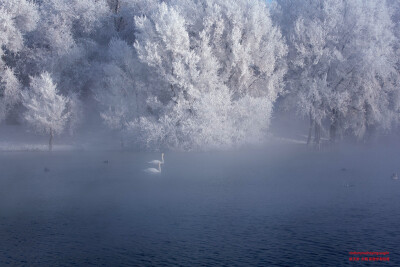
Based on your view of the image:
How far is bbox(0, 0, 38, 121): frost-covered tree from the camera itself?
163ft

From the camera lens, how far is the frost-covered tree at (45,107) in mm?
47906

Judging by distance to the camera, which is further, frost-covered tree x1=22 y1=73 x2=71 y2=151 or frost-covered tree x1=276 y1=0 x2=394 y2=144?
frost-covered tree x1=276 y1=0 x2=394 y2=144

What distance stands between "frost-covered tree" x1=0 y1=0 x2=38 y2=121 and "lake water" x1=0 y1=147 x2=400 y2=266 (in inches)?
482

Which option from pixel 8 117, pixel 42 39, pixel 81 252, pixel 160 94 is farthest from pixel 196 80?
pixel 81 252

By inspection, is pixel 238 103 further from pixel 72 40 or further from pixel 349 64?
pixel 72 40

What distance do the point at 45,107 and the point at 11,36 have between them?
30.3 feet

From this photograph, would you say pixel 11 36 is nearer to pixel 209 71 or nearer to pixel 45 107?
pixel 45 107

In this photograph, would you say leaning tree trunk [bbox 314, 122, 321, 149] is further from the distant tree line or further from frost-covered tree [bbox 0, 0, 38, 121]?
frost-covered tree [bbox 0, 0, 38, 121]

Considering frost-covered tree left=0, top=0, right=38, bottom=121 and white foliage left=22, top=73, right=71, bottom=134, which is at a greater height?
frost-covered tree left=0, top=0, right=38, bottom=121

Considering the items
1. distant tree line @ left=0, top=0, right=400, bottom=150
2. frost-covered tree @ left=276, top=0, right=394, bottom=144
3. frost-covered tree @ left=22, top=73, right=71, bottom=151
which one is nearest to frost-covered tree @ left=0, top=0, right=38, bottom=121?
distant tree line @ left=0, top=0, right=400, bottom=150

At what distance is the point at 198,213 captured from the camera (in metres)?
24.4

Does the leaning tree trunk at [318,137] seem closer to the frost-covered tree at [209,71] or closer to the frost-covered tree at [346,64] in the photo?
the frost-covered tree at [346,64]

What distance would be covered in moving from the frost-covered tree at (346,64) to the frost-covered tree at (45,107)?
2499 cm

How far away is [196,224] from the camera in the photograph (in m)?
22.5
